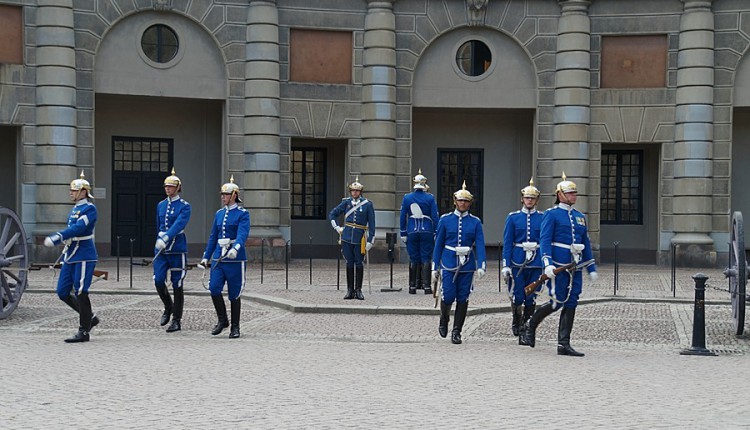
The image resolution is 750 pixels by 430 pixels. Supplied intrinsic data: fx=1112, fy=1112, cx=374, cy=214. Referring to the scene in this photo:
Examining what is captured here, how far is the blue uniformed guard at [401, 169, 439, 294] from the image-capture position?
19781mm

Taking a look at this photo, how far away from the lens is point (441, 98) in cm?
2838

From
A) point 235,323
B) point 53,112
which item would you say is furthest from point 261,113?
point 235,323

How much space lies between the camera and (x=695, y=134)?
89.4ft

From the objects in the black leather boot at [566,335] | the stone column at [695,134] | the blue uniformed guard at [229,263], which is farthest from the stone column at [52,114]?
the black leather boot at [566,335]

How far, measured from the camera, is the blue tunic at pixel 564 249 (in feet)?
42.5

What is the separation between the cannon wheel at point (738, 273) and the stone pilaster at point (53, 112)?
1608 centimetres

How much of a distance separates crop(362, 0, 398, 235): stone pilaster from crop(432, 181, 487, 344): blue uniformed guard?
13545 millimetres

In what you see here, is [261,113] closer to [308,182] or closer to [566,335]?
[308,182]

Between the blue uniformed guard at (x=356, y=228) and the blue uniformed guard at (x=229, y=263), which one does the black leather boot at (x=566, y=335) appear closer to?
the blue uniformed guard at (x=229, y=263)

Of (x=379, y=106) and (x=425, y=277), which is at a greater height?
(x=379, y=106)

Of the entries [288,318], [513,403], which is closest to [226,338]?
[288,318]

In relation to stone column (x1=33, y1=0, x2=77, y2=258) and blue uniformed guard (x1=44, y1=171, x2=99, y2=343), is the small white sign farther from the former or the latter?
blue uniformed guard (x1=44, y1=171, x2=99, y2=343)

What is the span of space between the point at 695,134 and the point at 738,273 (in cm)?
1388

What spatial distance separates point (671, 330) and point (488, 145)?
15074mm
